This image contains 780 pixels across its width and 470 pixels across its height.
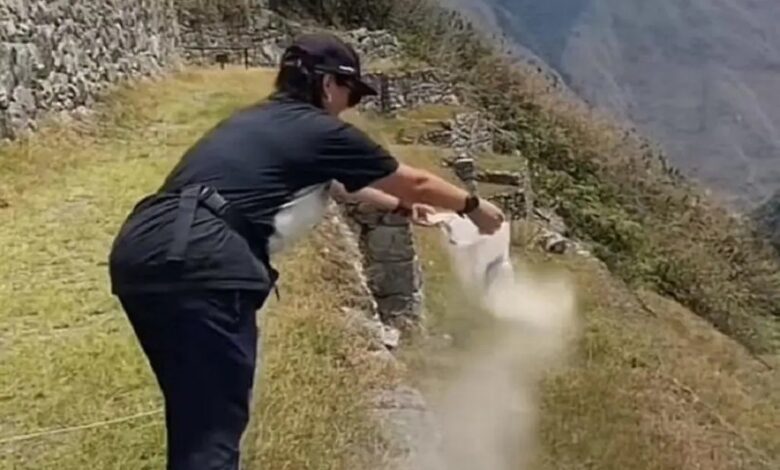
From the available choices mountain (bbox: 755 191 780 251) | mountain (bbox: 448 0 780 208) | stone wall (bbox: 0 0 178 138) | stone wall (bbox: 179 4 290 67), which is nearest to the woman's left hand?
stone wall (bbox: 0 0 178 138)

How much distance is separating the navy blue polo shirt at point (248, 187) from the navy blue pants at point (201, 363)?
38mm

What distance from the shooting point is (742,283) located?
19.4 metres

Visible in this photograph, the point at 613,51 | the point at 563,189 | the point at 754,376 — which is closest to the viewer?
the point at 754,376

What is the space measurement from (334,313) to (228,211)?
300cm

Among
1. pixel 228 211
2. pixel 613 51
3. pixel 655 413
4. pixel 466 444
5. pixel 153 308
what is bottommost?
pixel 613 51

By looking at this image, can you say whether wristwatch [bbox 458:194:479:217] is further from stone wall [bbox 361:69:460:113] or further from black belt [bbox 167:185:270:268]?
stone wall [bbox 361:69:460:113]

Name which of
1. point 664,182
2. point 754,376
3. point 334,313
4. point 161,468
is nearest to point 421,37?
point 664,182

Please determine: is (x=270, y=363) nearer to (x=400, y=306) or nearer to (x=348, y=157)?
(x=400, y=306)

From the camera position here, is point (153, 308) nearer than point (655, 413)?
Yes

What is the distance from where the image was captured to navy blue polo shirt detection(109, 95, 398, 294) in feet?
9.67

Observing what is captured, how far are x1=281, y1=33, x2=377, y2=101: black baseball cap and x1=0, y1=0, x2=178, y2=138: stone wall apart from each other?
5.73m

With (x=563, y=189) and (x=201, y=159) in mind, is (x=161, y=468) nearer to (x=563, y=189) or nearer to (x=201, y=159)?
(x=201, y=159)

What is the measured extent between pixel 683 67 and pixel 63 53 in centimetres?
3792

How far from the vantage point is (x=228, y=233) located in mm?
2990
